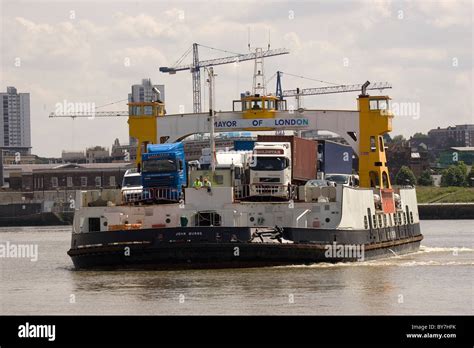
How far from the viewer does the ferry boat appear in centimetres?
4497

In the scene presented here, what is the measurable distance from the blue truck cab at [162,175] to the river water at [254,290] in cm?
453

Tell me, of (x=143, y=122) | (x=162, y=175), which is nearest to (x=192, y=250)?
(x=162, y=175)

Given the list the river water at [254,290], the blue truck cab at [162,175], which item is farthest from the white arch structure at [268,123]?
the river water at [254,290]

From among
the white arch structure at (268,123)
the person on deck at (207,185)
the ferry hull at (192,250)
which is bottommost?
the ferry hull at (192,250)

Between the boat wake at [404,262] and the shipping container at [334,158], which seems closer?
the boat wake at [404,262]

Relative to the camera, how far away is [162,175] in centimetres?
4888

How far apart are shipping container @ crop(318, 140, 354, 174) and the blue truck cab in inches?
443

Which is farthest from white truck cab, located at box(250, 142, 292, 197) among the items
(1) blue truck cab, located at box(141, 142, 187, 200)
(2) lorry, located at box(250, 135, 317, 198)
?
(1) blue truck cab, located at box(141, 142, 187, 200)

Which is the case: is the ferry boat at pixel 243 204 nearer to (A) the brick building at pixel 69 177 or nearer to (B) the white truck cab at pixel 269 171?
(B) the white truck cab at pixel 269 171

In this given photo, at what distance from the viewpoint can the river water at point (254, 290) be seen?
3434 centimetres

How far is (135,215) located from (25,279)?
4721 mm

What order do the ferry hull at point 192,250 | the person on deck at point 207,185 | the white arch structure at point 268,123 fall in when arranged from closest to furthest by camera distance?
the ferry hull at point 192,250 < the person on deck at point 207,185 < the white arch structure at point 268,123

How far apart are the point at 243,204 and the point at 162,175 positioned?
11.9 ft

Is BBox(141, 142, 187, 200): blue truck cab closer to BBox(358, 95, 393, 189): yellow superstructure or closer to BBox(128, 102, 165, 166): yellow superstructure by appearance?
BBox(128, 102, 165, 166): yellow superstructure
